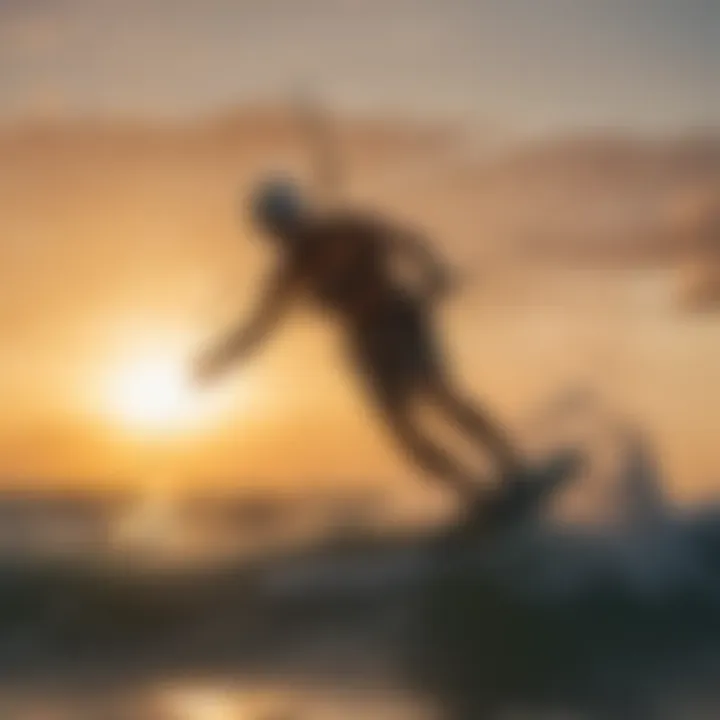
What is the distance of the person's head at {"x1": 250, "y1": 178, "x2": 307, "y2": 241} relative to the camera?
1456 mm

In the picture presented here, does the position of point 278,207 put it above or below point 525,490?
above

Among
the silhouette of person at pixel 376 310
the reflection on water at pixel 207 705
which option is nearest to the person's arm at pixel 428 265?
the silhouette of person at pixel 376 310

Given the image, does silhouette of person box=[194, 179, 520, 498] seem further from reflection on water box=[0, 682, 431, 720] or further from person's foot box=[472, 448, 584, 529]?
reflection on water box=[0, 682, 431, 720]

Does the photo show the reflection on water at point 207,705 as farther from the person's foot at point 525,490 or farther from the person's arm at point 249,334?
the person's arm at point 249,334

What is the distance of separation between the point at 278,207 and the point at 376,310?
0.16 meters

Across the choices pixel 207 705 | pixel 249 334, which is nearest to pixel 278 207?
pixel 249 334

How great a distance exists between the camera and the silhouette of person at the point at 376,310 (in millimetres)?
1448

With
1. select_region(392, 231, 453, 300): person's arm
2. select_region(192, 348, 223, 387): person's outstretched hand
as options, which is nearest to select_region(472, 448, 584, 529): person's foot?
select_region(392, 231, 453, 300): person's arm

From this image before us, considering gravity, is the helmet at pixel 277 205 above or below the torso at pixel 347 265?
above

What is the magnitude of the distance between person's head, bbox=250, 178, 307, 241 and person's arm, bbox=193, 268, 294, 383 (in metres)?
0.05

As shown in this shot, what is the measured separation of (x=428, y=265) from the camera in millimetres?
1470

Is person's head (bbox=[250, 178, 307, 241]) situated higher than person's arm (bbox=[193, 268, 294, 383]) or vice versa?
person's head (bbox=[250, 178, 307, 241])

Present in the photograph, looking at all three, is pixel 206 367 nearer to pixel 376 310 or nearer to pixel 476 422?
pixel 376 310

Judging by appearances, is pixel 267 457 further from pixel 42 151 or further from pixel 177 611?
pixel 42 151
